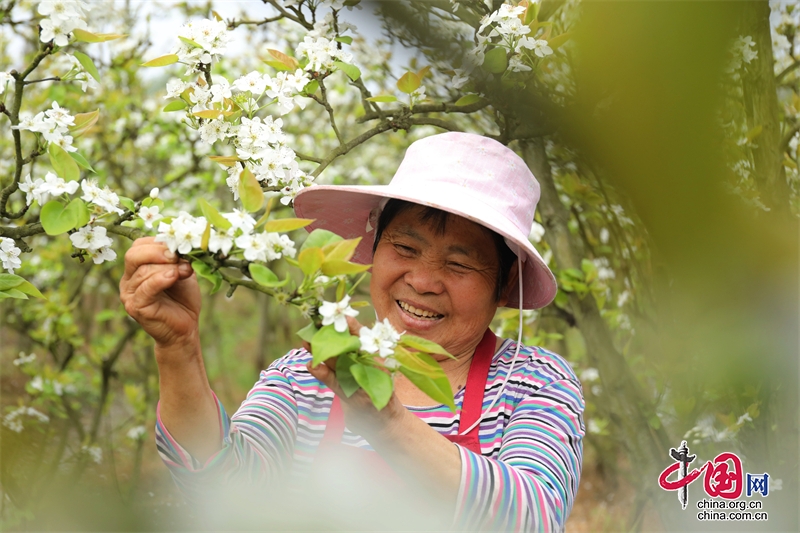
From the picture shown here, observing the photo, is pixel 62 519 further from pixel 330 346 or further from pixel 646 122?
pixel 646 122

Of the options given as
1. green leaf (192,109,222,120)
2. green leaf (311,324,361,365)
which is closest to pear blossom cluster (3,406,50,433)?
green leaf (192,109,222,120)

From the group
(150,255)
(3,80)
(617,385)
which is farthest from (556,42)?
(617,385)

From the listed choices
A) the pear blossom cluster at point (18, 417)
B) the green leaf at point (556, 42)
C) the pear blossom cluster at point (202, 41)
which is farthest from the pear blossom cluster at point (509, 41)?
the pear blossom cluster at point (18, 417)

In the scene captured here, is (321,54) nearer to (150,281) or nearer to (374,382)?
(150,281)

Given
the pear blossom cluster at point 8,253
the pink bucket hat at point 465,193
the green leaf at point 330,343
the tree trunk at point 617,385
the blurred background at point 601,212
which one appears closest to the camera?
the blurred background at point 601,212

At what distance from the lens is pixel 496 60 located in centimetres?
179

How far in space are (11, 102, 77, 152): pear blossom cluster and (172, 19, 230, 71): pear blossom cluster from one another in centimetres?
38

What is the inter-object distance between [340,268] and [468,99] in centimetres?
108

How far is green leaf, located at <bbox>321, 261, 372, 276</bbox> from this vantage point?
988mm

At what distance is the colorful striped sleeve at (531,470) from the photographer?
131cm

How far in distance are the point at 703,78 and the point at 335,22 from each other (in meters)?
1.49

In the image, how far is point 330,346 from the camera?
969mm

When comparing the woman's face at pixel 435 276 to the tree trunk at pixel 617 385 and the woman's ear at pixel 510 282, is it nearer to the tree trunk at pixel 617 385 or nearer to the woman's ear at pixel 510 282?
the woman's ear at pixel 510 282

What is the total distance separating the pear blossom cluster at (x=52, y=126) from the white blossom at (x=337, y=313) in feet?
2.00
